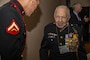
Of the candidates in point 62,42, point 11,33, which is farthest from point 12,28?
point 62,42

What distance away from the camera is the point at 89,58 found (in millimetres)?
2740

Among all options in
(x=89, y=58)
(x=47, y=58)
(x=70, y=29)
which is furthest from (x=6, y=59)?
(x=89, y=58)

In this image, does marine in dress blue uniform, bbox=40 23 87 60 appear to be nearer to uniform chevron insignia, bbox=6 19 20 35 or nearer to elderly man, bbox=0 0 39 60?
elderly man, bbox=0 0 39 60

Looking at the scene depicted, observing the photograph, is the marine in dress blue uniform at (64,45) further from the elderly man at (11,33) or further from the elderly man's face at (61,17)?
the elderly man at (11,33)

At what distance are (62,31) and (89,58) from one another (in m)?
0.76

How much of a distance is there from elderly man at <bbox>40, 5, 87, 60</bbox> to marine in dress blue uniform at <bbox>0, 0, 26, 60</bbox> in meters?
0.87

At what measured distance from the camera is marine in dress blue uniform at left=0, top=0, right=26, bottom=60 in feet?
4.29

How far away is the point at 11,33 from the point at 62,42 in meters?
1.03

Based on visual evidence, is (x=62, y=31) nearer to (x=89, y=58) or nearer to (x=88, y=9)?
(x=89, y=58)

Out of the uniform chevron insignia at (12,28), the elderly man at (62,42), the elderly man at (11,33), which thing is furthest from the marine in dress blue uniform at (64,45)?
the uniform chevron insignia at (12,28)

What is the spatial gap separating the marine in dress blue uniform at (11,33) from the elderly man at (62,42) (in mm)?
867

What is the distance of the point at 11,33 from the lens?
1306 millimetres

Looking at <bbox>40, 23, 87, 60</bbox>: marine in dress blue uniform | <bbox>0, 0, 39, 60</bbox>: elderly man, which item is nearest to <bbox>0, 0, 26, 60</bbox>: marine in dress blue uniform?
<bbox>0, 0, 39, 60</bbox>: elderly man

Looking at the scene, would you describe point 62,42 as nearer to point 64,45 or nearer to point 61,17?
point 64,45
